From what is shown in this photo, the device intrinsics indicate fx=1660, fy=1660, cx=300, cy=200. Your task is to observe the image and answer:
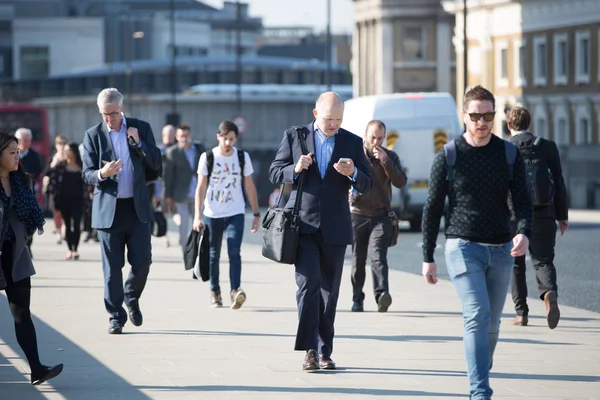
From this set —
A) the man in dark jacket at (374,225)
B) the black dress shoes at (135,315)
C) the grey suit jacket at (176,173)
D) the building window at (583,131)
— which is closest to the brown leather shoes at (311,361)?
the black dress shoes at (135,315)

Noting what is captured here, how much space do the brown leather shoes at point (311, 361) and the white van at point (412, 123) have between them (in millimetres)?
20337

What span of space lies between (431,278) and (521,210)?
0.62 metres

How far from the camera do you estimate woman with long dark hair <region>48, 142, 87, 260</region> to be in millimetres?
22359

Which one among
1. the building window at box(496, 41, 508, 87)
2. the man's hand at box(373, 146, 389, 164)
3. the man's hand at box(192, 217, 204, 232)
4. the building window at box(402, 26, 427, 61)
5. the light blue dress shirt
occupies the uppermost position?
the building window at box(402, 26, 427, 61)

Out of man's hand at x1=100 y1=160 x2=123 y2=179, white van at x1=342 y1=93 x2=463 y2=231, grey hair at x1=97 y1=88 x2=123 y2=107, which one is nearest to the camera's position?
man's hand at x1=100 y1=160 x2=123 y2=179

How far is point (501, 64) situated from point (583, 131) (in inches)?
313

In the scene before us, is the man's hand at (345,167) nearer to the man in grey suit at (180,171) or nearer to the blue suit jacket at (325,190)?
the blue suit jacket at (325,190)

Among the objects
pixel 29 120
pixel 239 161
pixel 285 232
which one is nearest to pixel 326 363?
pixel 285 232

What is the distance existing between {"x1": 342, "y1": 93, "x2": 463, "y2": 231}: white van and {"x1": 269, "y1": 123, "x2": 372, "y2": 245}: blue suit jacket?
20.1 metres

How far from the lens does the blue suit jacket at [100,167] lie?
12656 millimetres

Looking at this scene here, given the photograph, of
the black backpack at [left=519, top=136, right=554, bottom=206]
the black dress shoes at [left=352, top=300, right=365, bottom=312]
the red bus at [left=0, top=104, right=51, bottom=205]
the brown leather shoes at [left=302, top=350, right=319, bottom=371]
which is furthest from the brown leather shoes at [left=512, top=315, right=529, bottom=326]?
the red bus at [left=0, top=104, right=51, bottom=205]

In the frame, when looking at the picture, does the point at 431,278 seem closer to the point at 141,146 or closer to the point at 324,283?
the point at 324,283

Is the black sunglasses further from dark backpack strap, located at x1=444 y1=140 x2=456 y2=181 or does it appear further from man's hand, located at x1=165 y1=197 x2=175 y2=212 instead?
man's hand, located at x1=165 y1=197 x2=175 y2=212

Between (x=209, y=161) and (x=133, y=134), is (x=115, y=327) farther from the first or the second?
(x=209, y=161)
